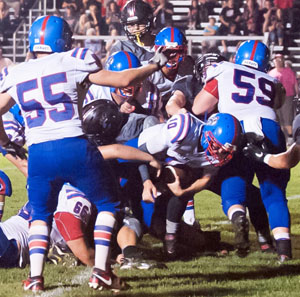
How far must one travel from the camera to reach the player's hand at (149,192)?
15.0 ft

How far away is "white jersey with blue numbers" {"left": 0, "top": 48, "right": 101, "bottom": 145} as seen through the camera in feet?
13.0

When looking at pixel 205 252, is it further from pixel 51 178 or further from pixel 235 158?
pixel 51 178

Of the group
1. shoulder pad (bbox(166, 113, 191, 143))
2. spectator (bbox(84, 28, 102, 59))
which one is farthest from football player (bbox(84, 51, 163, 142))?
spectator (bbox(84, 28, 102, 59))

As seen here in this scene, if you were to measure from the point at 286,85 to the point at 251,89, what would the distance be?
32.0 ft

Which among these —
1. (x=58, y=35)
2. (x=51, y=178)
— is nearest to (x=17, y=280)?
(x=51, y=178)

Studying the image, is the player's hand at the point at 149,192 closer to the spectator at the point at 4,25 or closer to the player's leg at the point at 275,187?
the player's leg at the point at 275,187

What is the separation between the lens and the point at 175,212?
500cm

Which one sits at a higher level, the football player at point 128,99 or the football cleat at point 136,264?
the football player at point 128,99

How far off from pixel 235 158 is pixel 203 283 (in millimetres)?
1142

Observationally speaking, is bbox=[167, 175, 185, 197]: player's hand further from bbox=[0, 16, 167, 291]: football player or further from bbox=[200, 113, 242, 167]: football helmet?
bbox=[0, 16, 167, 291]: football player

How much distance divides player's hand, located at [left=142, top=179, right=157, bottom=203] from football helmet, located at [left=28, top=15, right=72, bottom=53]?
101 cm

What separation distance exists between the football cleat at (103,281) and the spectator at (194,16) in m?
14.0

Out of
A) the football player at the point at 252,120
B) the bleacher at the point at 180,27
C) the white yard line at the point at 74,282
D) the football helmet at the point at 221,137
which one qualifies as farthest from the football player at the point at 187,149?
the bleacher at the point at 180,27

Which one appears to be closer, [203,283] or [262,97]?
[203,283]
